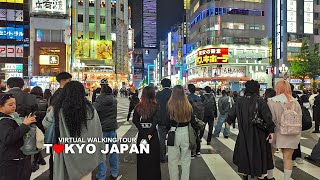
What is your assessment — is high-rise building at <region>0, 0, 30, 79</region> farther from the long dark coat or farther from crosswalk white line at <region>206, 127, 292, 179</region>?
the long dark coat

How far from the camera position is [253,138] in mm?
5336

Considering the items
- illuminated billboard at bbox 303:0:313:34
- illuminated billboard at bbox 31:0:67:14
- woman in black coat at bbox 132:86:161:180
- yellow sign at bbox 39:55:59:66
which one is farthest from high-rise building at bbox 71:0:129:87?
woman in black coat at bbox 132:86:161:180

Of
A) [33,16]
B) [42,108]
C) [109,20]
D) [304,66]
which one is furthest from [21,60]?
[42,108]

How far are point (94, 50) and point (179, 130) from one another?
69.2m

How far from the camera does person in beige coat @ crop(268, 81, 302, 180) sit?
550 centimetres

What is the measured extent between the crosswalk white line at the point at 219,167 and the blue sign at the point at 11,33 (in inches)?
2219

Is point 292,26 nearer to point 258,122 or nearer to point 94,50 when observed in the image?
point 94,50

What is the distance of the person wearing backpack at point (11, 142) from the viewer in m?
3.52

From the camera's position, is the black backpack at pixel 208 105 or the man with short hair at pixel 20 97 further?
the black backpack at pixel 208 105

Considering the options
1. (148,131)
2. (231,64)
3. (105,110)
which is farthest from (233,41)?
(148,131)

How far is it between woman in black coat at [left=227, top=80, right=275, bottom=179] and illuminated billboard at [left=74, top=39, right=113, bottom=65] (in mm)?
68817

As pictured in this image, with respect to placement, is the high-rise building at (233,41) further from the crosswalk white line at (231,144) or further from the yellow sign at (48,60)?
the crosswalk white line at (231,144)

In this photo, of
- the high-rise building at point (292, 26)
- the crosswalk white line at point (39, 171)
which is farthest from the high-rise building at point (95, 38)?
the crosswalk white line at point (39, 171)

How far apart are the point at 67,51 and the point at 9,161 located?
171 ft
